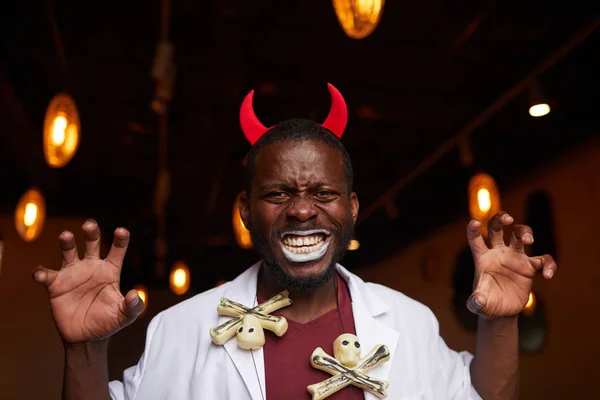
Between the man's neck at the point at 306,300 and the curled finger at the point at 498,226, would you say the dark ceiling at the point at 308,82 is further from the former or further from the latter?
the curled finger at the point at 498,226

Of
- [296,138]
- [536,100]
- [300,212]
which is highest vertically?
A: [536,100]

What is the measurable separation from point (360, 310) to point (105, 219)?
725cm

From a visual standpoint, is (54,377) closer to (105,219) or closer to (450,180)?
(105,219)

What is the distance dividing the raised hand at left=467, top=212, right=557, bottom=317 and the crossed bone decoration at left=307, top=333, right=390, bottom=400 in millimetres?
375

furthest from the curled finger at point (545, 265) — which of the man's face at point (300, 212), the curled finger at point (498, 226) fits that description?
the man's face at point (300, 212)

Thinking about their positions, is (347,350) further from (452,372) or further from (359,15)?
(359,15)

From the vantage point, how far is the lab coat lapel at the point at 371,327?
194 centimetres

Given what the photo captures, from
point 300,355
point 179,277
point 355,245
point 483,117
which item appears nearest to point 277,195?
point 300,355

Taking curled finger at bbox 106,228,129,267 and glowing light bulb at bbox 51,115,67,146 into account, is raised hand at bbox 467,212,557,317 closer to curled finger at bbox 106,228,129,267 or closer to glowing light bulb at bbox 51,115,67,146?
curled finger at bbox 106,228,129,267

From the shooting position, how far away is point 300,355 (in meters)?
1.93

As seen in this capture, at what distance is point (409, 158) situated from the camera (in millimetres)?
6648

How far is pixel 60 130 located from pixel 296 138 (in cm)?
188

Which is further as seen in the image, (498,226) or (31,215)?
(31,215)

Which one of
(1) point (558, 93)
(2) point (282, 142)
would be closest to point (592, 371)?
(1) point (558, 93)
